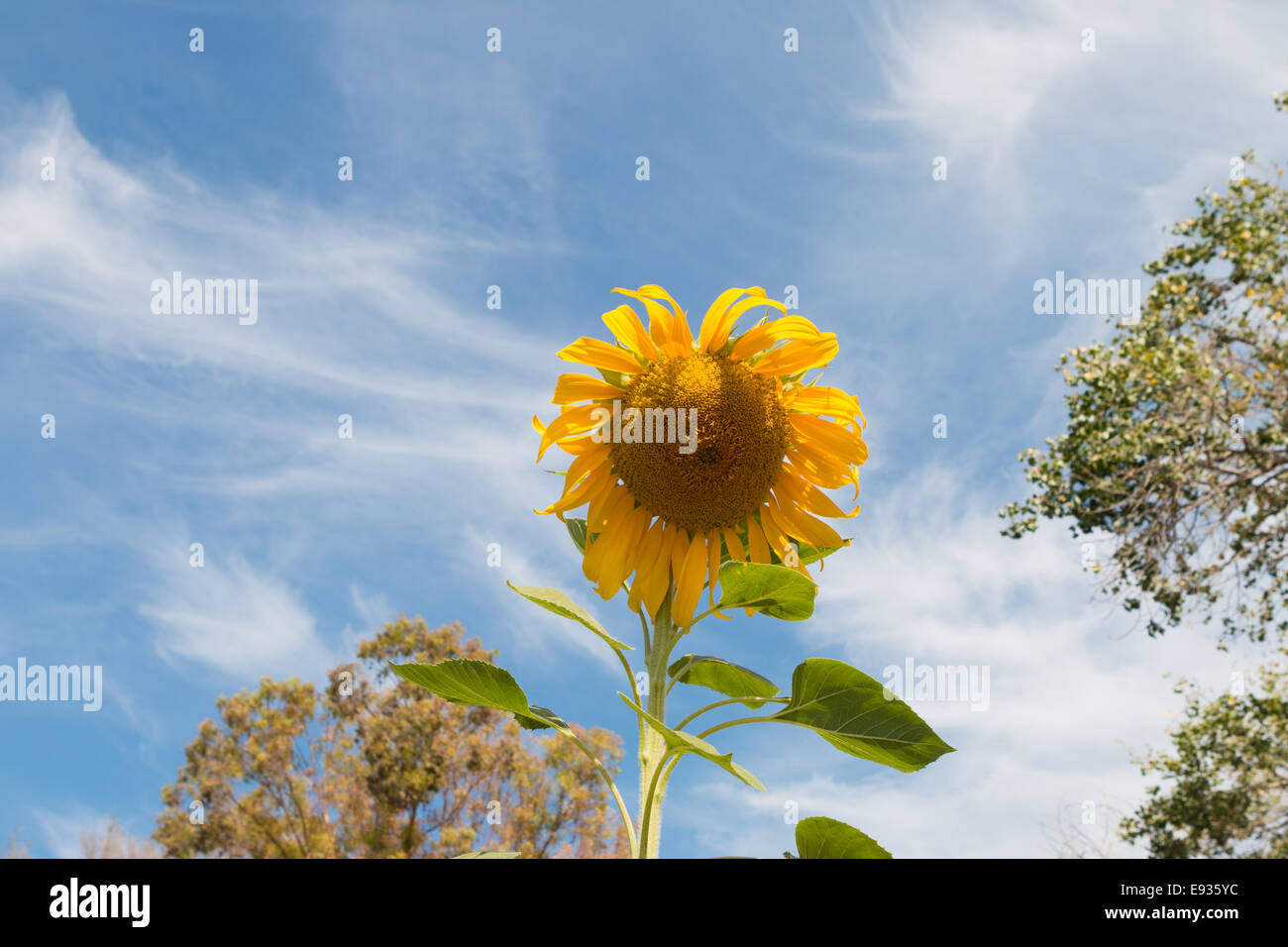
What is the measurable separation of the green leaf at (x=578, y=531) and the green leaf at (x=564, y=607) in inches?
9.7

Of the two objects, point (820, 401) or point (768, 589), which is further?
point (820, 401)

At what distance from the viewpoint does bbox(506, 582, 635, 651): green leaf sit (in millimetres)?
1305

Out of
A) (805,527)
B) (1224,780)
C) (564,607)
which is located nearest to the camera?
(564,607)

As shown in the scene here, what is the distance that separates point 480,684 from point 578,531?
393 mm

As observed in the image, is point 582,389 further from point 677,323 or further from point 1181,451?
point 1181,451

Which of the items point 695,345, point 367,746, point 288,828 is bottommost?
point 288,828

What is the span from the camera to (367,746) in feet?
50.7

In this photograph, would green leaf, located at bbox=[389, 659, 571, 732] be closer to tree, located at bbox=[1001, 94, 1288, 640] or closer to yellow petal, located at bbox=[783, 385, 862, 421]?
yellow petal, located at bbox=[783, 385, 862, 421]

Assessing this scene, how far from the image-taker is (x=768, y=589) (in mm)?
1291

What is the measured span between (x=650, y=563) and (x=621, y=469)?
0.59 ft

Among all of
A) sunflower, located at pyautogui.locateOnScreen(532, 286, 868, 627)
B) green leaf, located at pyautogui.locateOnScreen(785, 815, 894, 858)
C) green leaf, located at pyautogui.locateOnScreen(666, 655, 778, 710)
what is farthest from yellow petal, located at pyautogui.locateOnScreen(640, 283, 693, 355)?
green leaf, located at pyautogui.locateOnScreen(785, 815, 894, 858)

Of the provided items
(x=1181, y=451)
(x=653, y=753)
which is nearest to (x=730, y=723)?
(x=653, y=753)
